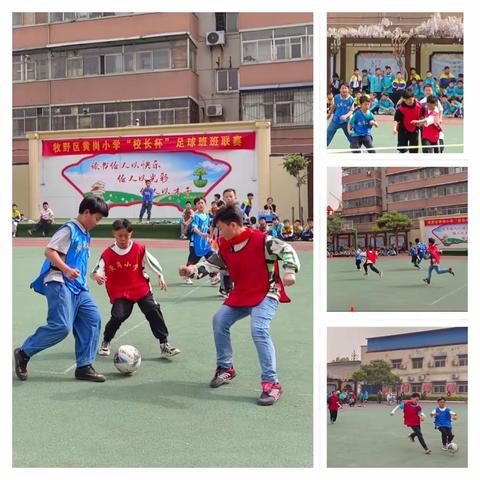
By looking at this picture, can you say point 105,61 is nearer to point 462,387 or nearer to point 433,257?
point 433,257

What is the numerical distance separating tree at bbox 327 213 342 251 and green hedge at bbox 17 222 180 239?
13.0 m

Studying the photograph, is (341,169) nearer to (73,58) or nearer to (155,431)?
(155,431)

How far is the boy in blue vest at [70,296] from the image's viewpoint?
3.79 metres

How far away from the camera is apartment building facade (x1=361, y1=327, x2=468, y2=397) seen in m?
2.68

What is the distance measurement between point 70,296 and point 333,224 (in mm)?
1911

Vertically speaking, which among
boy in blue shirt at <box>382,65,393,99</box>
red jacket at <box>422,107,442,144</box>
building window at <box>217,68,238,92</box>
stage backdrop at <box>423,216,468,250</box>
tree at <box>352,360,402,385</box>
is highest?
building window at <box>217,68,238,92</box>

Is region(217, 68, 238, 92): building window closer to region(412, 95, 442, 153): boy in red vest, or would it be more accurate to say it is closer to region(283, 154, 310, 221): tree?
region(283, 154, 310, 221): tree

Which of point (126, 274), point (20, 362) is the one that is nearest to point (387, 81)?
point (126, 274)

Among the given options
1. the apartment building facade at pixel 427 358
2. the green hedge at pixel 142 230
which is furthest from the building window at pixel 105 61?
the apartment building facade at pixel 427 358

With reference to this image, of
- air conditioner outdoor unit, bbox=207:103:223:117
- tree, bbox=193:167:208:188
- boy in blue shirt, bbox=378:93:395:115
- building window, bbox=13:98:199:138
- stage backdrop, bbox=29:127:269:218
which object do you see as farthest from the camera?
air conditioner outdoor unit, bbox=207:103:223:117

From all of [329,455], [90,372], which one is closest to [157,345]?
[90,372]

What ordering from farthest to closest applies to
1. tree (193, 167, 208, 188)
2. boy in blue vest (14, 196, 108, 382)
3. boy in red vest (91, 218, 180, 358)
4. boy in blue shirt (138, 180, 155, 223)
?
tree (193, 167, 208, 188)
boy in blue shirt (138, 180, 155, 223)
boy in red vest (91, 218, 180, 358)
boy in blue vest (14, 196, 108, 382)

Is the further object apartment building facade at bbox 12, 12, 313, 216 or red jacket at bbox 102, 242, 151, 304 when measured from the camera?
apartment building facade at bbox 12, 12, 313, 216

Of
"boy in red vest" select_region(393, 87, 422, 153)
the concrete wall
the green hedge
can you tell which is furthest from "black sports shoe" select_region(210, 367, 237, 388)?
the concrete wall
